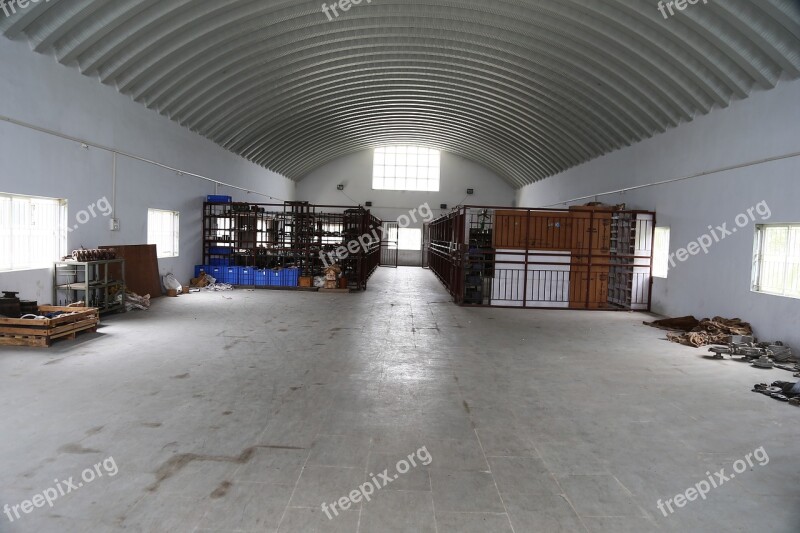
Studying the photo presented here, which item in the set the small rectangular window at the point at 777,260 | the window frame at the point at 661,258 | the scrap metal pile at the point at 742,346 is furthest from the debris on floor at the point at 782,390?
the window frame at the point at 661,258

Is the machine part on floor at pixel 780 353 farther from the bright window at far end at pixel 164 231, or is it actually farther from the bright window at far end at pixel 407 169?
the bright window at far end at pixel 407 169

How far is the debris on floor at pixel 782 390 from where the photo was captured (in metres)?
6.22

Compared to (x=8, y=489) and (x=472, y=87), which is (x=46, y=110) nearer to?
(x=8, y=489)

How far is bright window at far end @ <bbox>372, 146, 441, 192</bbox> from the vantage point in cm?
3123

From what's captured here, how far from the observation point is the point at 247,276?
672 inches

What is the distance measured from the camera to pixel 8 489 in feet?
11.5

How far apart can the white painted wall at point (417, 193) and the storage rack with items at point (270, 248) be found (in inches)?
513

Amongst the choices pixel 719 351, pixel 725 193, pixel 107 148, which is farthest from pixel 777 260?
pixel 107 148

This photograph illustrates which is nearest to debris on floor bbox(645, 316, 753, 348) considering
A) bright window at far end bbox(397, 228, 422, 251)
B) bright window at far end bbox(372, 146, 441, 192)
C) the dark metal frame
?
the dark metal frame

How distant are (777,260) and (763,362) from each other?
99.0 inches

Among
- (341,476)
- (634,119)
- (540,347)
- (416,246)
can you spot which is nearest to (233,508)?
(341,476)

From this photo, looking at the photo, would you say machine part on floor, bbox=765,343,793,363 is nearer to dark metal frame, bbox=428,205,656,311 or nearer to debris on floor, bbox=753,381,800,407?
debris on floor, bbox=753,381,800,407

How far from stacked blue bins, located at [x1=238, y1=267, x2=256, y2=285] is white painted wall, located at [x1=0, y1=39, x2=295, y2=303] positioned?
163 cm

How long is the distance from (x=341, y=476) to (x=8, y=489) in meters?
2.38
